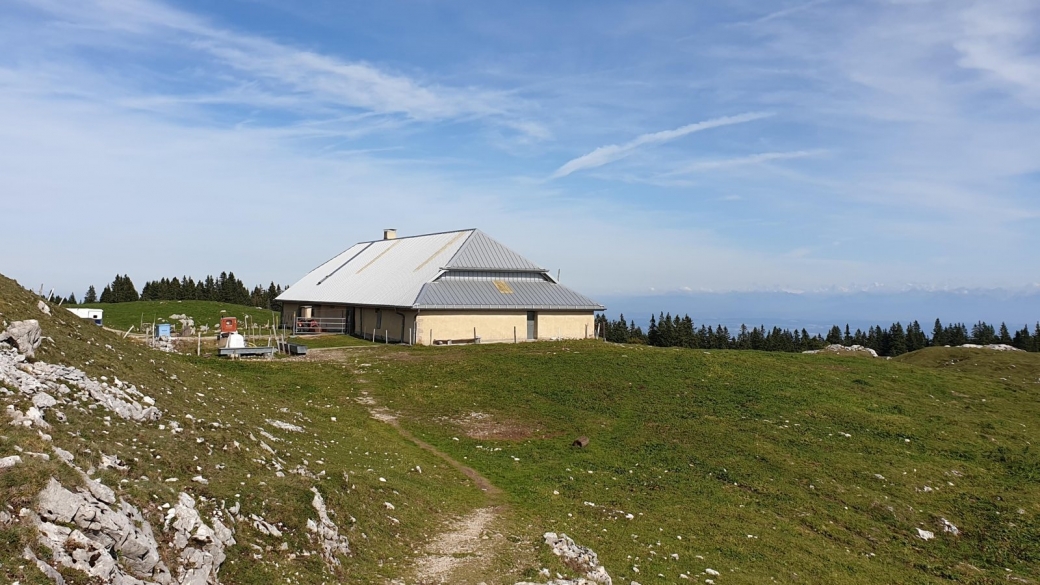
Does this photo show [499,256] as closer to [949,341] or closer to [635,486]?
[635,486]

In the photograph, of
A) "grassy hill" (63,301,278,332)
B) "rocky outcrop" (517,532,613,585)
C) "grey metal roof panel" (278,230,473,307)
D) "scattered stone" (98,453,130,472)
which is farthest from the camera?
"grassy hill" (63,301,278,332)

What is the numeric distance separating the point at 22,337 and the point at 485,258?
45.0 meters

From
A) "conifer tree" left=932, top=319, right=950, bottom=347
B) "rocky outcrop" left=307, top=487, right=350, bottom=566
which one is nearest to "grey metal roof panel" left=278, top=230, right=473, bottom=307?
"rocky outcrop" left=307, top=487, right=350, bottom=566

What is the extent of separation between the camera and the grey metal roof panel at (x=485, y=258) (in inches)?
2275

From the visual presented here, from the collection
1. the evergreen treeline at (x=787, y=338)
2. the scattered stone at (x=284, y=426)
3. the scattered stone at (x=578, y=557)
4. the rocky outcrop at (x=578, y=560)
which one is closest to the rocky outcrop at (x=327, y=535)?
the rocky outcrop at (x=578, y=560)

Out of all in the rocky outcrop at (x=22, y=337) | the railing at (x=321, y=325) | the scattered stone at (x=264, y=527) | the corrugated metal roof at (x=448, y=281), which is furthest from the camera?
the railing at (x=321, y=325)

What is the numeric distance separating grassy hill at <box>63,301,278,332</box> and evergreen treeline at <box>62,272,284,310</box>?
18510 millimetres

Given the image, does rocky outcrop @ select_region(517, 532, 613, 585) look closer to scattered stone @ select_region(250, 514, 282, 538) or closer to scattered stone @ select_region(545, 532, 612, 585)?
scattered stone @ select_region(545, 532, 612, 585)

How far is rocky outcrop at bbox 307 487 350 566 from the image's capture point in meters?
13.2

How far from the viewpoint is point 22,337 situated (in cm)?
1577

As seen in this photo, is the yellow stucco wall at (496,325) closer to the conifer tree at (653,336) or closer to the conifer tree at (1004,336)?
the conifer tree at (653,336)

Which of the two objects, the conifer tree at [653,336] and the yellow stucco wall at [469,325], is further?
the conifer tree at [653,336]

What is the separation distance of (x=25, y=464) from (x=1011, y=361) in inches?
2349

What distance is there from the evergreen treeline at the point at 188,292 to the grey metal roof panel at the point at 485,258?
60846mm
